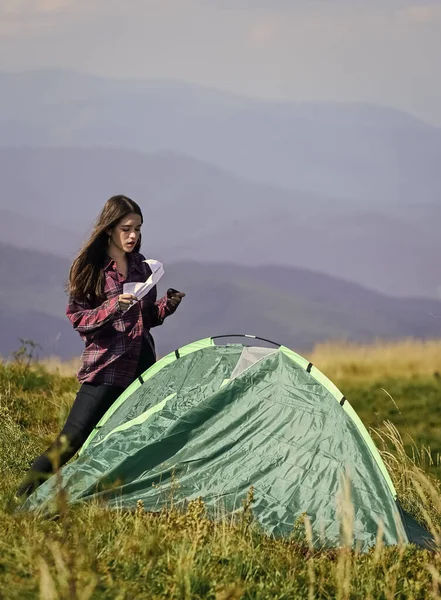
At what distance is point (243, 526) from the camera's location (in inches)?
209

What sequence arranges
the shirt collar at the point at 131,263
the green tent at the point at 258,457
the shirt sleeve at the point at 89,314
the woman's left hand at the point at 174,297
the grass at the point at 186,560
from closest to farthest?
the grass at the point at 186,560 < the green tent at the point at 258,457 < the shirt sleeve at the point at 89,314 < the woman's left hand at the point at 174,297 < the shirt collar at the point at 131,263

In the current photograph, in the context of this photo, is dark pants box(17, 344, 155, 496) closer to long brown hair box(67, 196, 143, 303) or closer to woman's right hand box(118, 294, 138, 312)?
long brown hair box(67, 196, 143, 303)

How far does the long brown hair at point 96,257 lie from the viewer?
629 cm

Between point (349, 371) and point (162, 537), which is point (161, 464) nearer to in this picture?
point (162, 537)

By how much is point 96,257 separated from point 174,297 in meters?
0.58

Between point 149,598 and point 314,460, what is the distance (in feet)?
6.72

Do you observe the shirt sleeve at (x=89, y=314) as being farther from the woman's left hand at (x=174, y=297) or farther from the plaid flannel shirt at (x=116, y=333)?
the woman's left hand at (x=174, y=297)

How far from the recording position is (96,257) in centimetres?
641

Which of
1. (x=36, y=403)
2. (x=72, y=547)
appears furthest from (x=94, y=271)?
(x=36, y=403)

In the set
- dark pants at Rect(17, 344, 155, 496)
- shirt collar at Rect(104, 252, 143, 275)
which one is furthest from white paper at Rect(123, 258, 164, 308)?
dark pants at Rect(17, 344, 155, 496)

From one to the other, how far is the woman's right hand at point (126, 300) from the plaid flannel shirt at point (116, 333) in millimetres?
265

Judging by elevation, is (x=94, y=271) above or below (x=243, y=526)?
above

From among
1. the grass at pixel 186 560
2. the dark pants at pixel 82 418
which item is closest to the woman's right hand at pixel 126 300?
the dark pants at pixel 82 418

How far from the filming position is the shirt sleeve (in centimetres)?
603
